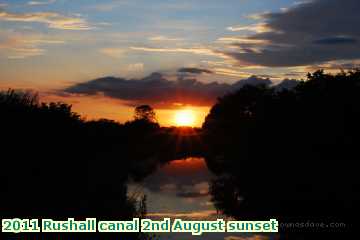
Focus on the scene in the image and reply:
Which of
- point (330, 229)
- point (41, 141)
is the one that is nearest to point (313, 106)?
point (330, 229)

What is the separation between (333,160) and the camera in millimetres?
40594

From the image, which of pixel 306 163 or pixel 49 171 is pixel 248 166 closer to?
pixel 306 163

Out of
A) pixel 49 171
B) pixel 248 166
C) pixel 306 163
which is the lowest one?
pixel 248 166

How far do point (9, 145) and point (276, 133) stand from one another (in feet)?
156

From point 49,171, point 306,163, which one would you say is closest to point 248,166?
point 306,163

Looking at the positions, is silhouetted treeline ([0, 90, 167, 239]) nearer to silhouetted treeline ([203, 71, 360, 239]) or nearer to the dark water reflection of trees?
the dark water reflection of trees

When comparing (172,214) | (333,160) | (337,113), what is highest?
(337,113)

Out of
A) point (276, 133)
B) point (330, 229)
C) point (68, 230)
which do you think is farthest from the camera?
point (276, 133)

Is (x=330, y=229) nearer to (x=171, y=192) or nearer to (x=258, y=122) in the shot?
(x=171, y=192)

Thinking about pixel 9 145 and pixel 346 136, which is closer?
pixel 9 145

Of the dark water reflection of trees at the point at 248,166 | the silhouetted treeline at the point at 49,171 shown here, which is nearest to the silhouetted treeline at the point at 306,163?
the dark water reflection of trees at the point at 248,166

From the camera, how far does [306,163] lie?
146ft

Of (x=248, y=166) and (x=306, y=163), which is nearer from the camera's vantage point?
(x=306, y=163)

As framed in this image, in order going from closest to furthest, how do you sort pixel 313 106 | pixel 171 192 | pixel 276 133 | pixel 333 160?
pixel 333 160, pixel 171 192, pixel 313 106, pixel 276 133
